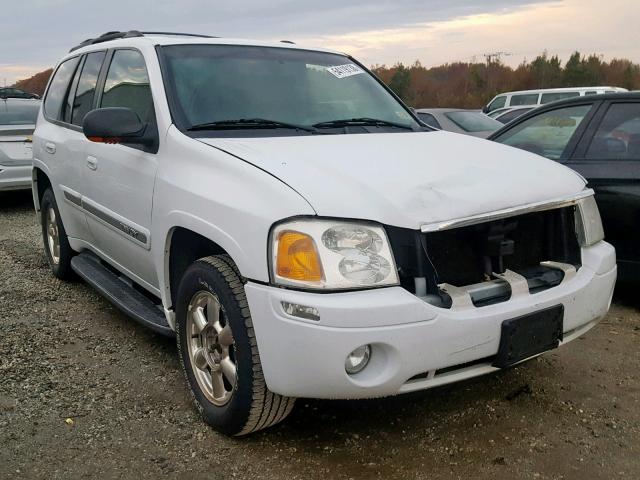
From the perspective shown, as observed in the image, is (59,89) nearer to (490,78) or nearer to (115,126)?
(115,126)

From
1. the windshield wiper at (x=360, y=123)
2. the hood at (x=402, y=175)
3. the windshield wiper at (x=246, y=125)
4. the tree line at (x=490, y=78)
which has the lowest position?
the tree line at (x=490, y=78)

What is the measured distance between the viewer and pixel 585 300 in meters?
2.88

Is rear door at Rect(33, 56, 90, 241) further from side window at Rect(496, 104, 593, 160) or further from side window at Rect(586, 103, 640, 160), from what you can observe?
side window at Rect(586, 103, 640, 160)

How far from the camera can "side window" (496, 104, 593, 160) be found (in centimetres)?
472

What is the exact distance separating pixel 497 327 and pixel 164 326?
1694 millimetres

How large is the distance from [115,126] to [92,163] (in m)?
0.91

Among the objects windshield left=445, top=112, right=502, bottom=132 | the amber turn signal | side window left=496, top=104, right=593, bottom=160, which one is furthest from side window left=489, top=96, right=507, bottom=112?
the amber turn signal

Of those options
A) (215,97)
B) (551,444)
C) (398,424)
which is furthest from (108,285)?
(551,444)

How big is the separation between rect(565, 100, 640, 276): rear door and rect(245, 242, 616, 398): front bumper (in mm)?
2076

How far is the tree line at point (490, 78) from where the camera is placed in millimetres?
56594

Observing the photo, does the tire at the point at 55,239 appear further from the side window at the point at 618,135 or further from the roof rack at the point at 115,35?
the side window at the point at 618,135

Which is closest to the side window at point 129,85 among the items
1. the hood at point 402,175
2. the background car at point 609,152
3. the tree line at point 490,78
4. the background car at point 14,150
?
the hood at point 402,175

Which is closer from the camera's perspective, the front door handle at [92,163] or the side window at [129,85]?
the side window at [129,85]

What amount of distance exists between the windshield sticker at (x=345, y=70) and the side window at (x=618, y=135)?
1.71 m
